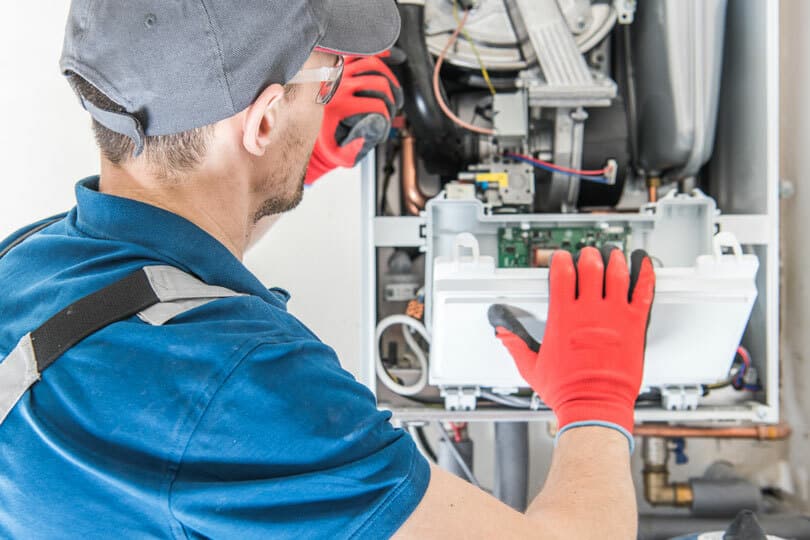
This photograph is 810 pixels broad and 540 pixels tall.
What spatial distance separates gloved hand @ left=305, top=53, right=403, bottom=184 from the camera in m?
1.12

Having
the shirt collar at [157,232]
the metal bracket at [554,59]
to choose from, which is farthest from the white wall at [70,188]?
the shirt collar at [157,232]

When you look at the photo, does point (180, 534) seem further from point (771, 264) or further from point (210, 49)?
point (771, 264)

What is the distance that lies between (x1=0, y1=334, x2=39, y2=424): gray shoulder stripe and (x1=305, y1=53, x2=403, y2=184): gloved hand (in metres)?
0.66

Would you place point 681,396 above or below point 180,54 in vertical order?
below

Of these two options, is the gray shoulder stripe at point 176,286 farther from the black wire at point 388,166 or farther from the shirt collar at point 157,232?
the black wire at point 388,166

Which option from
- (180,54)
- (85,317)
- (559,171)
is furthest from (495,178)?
(85,317)

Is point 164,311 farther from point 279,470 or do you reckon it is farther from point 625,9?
point 625,9

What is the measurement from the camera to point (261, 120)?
77cm

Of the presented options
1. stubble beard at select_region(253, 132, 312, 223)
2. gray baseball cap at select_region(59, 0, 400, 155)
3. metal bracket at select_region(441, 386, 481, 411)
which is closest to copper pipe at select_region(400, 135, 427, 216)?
metal bracket at select_region(441, 386, 481, 411)

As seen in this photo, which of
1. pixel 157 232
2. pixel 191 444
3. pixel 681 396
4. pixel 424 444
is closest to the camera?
pixel 191 444

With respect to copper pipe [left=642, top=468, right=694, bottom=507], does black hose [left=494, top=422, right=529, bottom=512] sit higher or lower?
higher

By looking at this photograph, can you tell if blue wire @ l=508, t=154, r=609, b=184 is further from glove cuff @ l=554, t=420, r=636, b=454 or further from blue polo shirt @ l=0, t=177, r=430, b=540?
blue polo shirt @ l=0, t=177, r=430, b=540

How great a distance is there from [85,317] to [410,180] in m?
0.85

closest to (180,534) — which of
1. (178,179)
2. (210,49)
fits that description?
(178,179)
